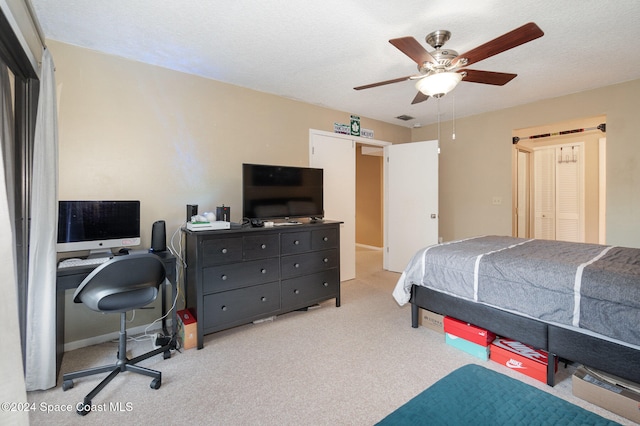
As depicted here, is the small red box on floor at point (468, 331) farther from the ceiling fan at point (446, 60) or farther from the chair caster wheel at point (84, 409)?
the chair caster wheel at point (84, 409)

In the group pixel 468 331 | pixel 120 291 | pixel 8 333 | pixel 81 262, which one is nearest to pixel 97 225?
pixel 81 262

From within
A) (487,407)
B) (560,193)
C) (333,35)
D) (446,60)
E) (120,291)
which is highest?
(333,35)

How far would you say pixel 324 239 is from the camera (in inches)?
131

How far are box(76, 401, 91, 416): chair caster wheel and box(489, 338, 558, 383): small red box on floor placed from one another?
2.77 meters

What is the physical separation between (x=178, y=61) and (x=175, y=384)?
8.84ft

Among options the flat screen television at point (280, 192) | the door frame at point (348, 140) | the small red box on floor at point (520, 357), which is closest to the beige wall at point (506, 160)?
the door frame at point (348, 140)

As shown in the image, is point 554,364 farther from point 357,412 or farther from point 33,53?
point 33,53

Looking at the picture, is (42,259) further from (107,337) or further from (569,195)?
(569,195)

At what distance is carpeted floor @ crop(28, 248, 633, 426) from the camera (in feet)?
5.70

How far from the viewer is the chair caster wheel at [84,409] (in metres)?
1.73

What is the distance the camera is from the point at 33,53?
2.04 metres

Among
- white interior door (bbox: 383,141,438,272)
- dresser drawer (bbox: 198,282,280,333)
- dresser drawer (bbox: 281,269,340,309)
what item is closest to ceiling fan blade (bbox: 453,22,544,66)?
dresser drawer (bbox: 281,269,340,309)

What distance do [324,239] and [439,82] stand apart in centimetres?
189

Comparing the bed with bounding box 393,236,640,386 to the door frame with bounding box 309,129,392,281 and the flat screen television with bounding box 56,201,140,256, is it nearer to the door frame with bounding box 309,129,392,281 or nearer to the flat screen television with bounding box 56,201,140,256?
the door frame with bounding box 309,129,392,281
